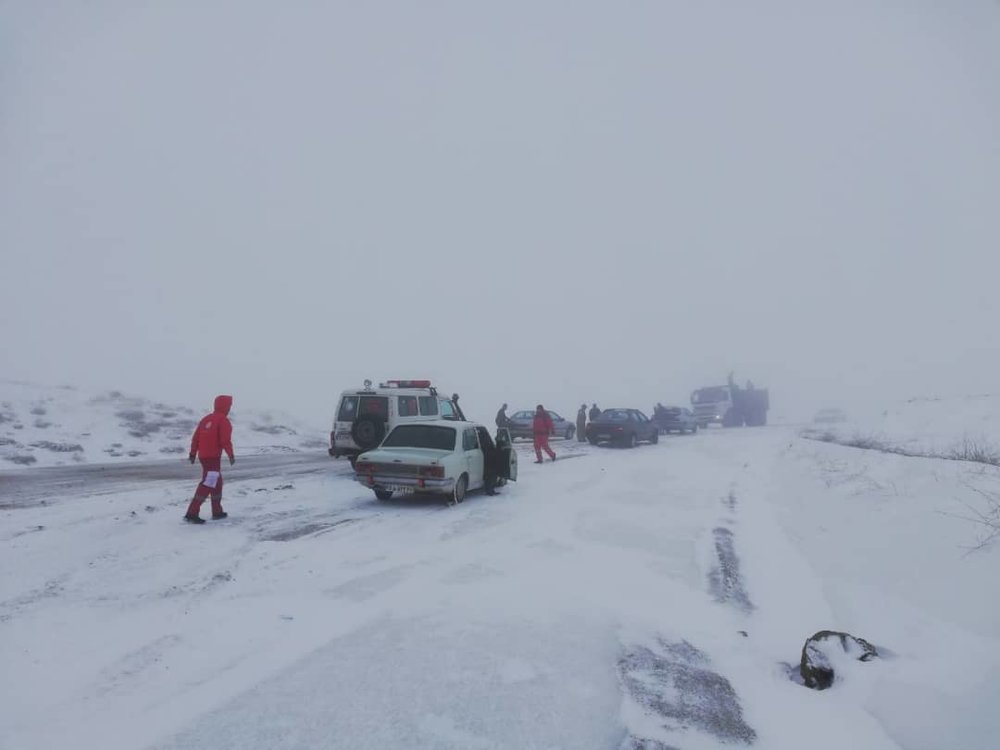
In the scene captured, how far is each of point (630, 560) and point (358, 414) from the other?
27.9 ft

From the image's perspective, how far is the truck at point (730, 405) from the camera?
4159cm

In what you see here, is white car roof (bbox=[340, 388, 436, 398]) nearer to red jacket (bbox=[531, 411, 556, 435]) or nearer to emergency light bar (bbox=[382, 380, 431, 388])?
emergency light bar (bbox=[382, 380, 431, 388])

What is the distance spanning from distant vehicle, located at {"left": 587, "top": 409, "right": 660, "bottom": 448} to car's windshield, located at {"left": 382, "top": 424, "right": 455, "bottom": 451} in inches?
569

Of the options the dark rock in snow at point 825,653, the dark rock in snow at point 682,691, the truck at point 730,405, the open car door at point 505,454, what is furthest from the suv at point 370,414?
the truck at point 730,405

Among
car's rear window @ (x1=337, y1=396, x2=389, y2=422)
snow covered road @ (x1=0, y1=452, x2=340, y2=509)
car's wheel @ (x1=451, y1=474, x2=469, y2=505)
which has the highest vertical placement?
car's rear window @ (x1=337, y1=396, x2=389, y2=422)

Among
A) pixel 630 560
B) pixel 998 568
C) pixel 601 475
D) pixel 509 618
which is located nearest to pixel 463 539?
pixel 630 560

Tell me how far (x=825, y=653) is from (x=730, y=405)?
40394 mm

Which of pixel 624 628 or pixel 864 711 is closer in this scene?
pixel 864 711

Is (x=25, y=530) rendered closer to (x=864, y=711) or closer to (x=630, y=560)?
(x=630, y=560)

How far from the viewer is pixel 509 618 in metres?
5.26

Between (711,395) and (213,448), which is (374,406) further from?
(711,395)

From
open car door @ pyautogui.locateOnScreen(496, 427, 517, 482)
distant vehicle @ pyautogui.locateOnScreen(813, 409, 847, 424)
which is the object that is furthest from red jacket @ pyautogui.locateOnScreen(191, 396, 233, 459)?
distant vehicle @ pyautogui.locateOnScreen(813, 409, 847, 424)

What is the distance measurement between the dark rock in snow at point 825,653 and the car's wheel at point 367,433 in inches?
409

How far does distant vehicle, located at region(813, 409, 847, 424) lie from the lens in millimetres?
44000
